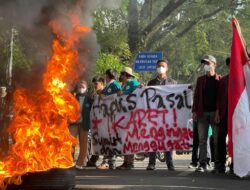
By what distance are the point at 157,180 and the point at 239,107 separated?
164 cm

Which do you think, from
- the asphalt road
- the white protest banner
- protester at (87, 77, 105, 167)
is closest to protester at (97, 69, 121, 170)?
the white protest banner

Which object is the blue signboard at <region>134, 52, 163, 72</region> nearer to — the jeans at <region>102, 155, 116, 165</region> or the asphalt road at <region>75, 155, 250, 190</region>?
the jeans at <region>102, 155, 116, 165</region>

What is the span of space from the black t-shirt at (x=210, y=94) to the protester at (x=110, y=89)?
214 cm

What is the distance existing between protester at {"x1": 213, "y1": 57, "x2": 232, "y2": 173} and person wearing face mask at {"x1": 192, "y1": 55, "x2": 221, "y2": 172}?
0.09 m

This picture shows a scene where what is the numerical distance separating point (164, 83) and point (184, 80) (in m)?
48.3

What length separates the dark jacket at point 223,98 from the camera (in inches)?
424

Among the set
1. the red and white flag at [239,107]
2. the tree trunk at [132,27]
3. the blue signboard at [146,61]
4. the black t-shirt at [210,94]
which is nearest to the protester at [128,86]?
the black t-shirt at [210,94]

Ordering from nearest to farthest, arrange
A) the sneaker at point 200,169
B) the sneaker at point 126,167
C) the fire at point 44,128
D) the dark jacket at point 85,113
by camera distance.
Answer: the fire at point 44,128
the sneaker at point 200,169
the sneaker at point 126,167
the dark jacket at point 85,113

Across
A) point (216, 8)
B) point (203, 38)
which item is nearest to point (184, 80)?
point (203, 38)

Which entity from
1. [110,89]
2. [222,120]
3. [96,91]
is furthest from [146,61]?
[222,120]

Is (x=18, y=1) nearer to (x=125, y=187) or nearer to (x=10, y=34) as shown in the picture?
(x=10, y=34)

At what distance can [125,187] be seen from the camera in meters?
8.70

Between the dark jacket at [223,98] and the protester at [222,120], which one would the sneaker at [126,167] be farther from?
the dark jacket at [223,98]

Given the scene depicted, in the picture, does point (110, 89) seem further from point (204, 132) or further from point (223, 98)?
point (223, 98)
